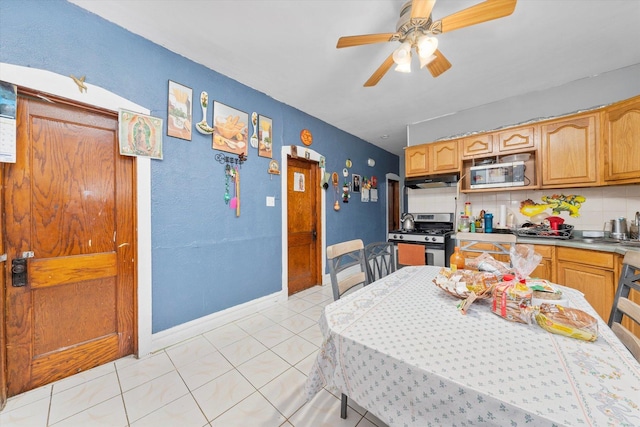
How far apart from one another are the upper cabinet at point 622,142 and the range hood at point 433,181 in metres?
1.30

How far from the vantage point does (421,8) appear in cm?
131

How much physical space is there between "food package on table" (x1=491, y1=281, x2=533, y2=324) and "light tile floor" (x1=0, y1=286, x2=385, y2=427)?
94 centimetres

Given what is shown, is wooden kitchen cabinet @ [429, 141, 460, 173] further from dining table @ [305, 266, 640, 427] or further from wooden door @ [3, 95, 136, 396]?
wooden door @ [3, 95, 136, 396]

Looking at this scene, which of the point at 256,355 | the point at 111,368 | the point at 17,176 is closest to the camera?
the point at 17,176

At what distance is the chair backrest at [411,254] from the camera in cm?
302

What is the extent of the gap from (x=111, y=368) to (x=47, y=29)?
232 centimetres

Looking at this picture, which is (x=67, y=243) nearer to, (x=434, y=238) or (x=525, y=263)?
(x=525, y=263)

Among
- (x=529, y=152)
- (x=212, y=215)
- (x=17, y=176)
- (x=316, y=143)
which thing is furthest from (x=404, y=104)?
(x=17, y=176)

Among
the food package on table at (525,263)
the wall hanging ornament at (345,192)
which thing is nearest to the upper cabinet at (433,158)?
the wall hanging ornament at (345,192)

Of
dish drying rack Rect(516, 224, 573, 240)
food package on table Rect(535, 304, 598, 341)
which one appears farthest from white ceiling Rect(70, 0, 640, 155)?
food package on table Rect(535, 304, 598, 341)

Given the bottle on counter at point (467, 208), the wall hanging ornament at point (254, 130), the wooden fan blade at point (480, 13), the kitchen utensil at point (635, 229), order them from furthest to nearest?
1. the bottle on counter at point (467, 208)
2. the wall hanging ornament at point (254, 130)
3. the kitchen utensil at point (635, 229)
4. the wooden fan blade at point (480, 13)

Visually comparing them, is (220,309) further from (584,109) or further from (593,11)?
(584,109)

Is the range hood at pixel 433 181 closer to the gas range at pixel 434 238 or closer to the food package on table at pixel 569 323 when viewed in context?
the gas range at pixel 434 238

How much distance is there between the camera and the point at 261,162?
2.69 m
